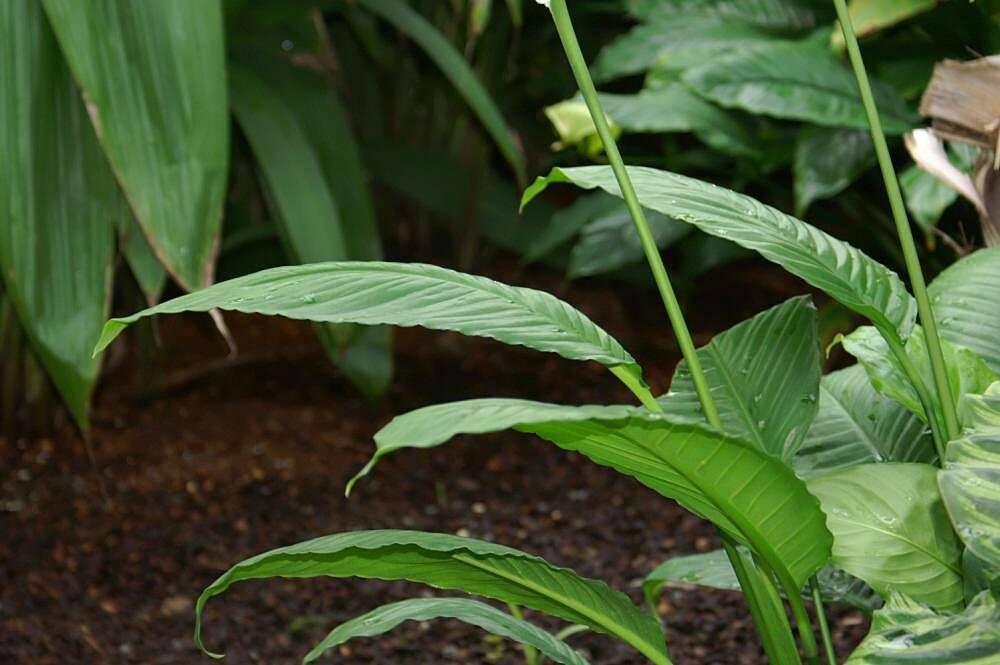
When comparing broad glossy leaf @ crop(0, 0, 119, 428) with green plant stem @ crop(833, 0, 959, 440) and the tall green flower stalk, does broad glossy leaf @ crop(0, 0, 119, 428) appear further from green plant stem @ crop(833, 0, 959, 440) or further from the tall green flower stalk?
green plant stem @ crop(833, 0, 959, 440)

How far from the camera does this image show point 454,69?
5.74 feet

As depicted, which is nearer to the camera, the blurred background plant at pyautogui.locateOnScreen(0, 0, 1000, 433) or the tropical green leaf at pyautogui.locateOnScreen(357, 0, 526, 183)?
the blurred background plant at pyautogui.locateOnScreen(0, 0, 1000, 433)

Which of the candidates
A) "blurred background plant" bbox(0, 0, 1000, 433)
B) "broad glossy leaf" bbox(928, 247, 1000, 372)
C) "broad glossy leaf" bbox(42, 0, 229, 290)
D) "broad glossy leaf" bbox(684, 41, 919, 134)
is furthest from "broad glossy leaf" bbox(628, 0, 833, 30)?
"broad glossy leaf" bbox(928, 247, 1000, 372)

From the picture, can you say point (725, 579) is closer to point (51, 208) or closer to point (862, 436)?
point (862, 436)

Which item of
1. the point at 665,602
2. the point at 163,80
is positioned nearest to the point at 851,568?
the point at 665,602

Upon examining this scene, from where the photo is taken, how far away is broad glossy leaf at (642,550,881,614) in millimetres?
958

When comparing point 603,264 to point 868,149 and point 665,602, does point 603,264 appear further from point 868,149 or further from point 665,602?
point 665,602

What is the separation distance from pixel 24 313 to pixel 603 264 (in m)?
0.92

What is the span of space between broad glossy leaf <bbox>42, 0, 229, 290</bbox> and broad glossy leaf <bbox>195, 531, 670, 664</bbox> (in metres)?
0.54

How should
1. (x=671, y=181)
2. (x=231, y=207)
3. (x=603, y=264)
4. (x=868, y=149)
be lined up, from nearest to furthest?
(x=671, y=181) < (x=868, y=149) < (x=603, y=264) < (x=231, y=207)

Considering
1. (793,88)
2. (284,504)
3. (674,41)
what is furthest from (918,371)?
(674,41)

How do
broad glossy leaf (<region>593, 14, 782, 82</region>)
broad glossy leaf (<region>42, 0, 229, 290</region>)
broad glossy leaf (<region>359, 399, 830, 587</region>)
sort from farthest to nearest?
broad glossy leaf (<region>593, 14, 782, 82</region>) → broad glossy leaf (<region>42, 0, 229, 290</region>) → broad glossy leaf (<region>359, 399, 830, 587</region>)

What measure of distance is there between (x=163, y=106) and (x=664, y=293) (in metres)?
0.73

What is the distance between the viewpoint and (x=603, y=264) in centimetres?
196
